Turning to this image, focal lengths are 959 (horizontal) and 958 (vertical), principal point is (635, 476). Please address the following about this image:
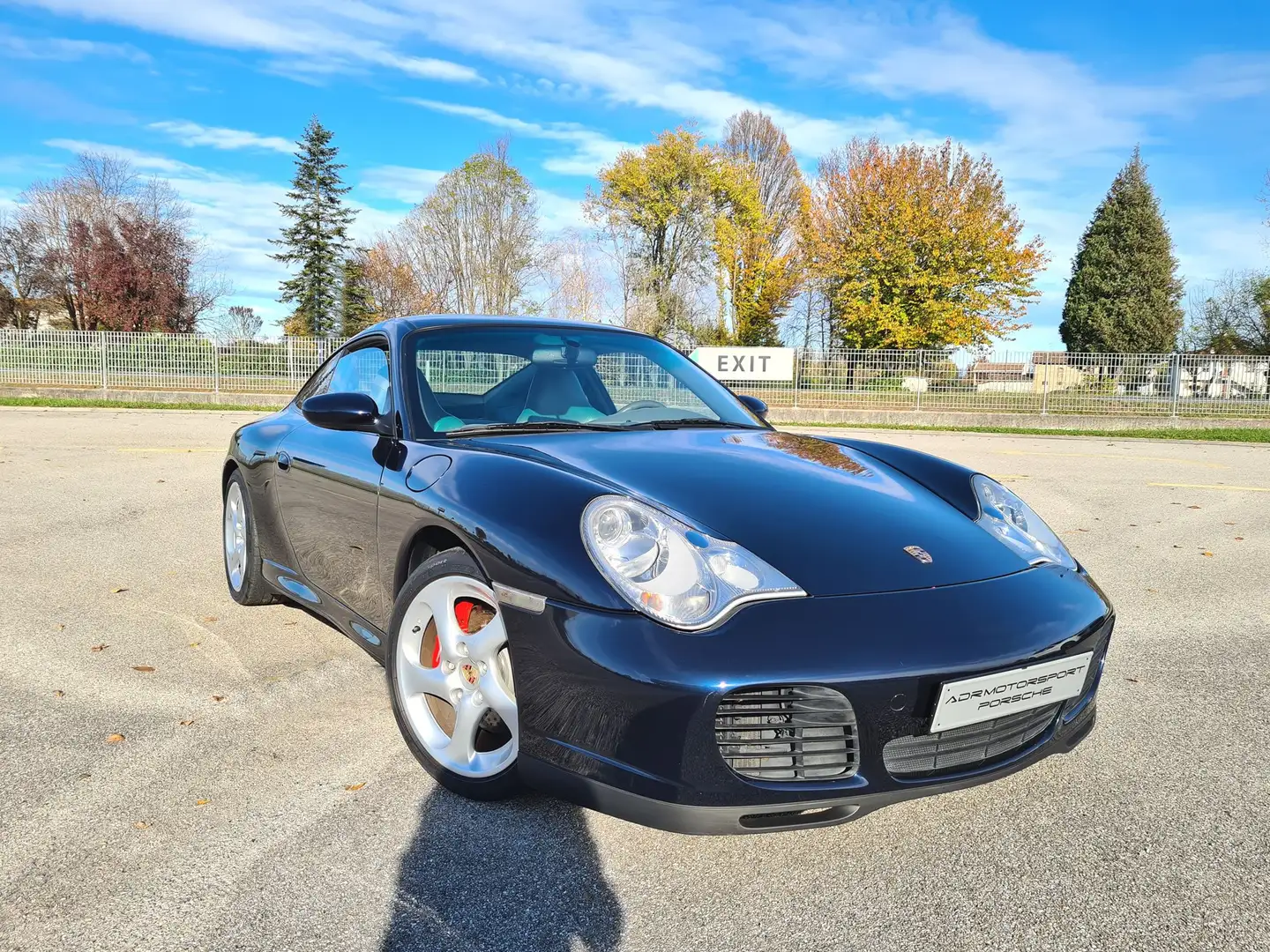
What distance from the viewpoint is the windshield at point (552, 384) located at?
321cm

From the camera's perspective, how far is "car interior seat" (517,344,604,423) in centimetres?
330

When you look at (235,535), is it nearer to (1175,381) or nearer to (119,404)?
(119,404)

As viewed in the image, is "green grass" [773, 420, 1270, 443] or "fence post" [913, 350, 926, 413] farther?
"fence post" [913, 350, 926, 413]

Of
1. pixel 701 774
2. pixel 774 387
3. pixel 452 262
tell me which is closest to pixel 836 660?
pixel 701 774

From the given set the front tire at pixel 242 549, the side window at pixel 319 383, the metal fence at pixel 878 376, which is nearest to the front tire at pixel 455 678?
the front tire at pixel 242 549

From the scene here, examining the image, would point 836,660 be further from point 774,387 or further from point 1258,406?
point 1258,406

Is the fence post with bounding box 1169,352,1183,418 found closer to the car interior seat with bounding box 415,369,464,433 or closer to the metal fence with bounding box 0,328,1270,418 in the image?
the metal fence with bounding box 0,328,1270,418

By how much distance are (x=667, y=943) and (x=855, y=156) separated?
142 feet

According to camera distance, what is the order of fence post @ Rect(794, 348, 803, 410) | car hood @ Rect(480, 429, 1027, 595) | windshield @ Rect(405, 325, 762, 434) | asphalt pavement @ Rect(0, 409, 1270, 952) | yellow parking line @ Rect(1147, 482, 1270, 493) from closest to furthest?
asphalt pavement @ Rect(0, 409, 1270, 952)
car hood @ Rect(480, 429, 1027, 595)
windshield @ Rect(405, 325, 762, 434)
yellow parking line @ Rect(1147, 482, 1270, 493)
fence post @ Rect(794, 348, 803, 410)

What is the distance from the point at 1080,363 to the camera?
19969 mm

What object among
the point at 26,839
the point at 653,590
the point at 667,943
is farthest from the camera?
the point at 26,839

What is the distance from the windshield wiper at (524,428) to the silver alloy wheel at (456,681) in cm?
63

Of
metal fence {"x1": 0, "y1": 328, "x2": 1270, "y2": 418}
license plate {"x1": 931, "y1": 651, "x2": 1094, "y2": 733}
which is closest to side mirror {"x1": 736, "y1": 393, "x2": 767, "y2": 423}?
license plate {"x1": 931, "y1": 651, "x2": 1094, "y2": 733}

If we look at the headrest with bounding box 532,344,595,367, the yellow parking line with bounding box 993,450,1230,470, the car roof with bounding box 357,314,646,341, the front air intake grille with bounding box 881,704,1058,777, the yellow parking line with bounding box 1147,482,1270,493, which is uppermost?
the car roof with bounding box 357,314,646,341
